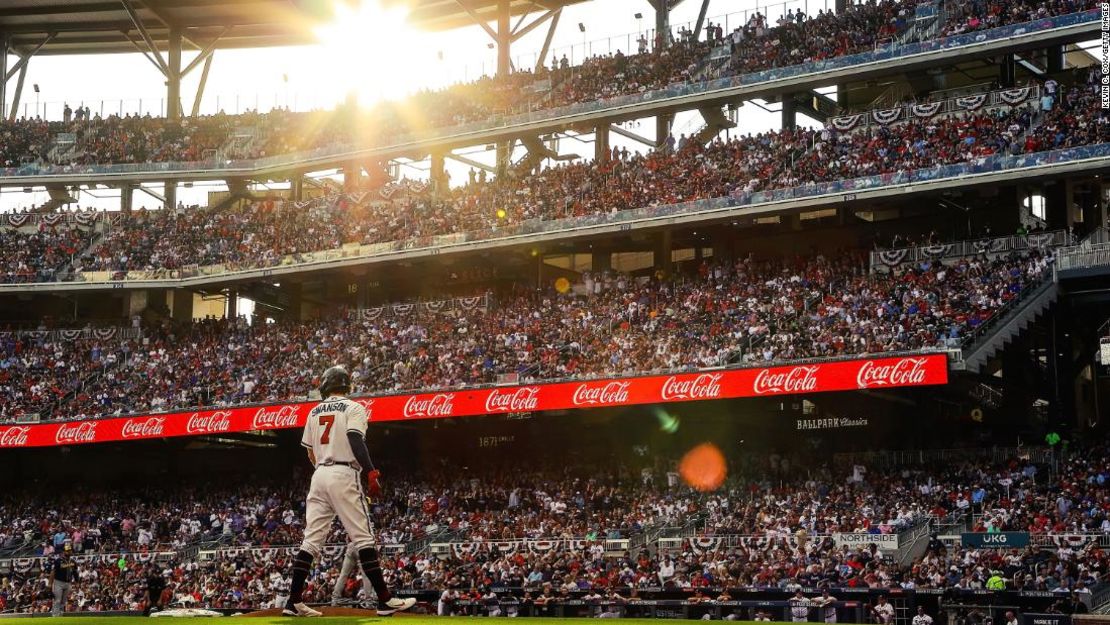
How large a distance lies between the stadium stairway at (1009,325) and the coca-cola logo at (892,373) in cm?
100

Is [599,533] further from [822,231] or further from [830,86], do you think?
[830,86]

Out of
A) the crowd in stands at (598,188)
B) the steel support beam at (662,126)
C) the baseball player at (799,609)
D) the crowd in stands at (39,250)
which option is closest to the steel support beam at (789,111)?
the crowd in stands at (598,188)

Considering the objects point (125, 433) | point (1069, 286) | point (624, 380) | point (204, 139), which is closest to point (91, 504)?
point (125, 433)

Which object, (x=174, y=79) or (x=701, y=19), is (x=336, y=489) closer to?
(x=701, y=19)

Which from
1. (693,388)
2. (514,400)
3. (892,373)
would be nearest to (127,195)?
(514,400)

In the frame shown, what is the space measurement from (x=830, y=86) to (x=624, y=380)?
516 inches

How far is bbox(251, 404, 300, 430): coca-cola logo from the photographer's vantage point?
1516 inches

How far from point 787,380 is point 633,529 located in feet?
17.1

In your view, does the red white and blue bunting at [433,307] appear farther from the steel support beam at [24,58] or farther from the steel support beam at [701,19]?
the steel support beam at [24,58]

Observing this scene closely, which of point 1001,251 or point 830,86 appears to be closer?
point 1001,251

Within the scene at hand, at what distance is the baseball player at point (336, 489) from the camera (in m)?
11.8

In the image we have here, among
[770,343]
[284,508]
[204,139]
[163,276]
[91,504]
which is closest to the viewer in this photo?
[770,343]

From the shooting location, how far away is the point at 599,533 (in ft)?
104

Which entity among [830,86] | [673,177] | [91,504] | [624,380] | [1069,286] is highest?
[830,86]
